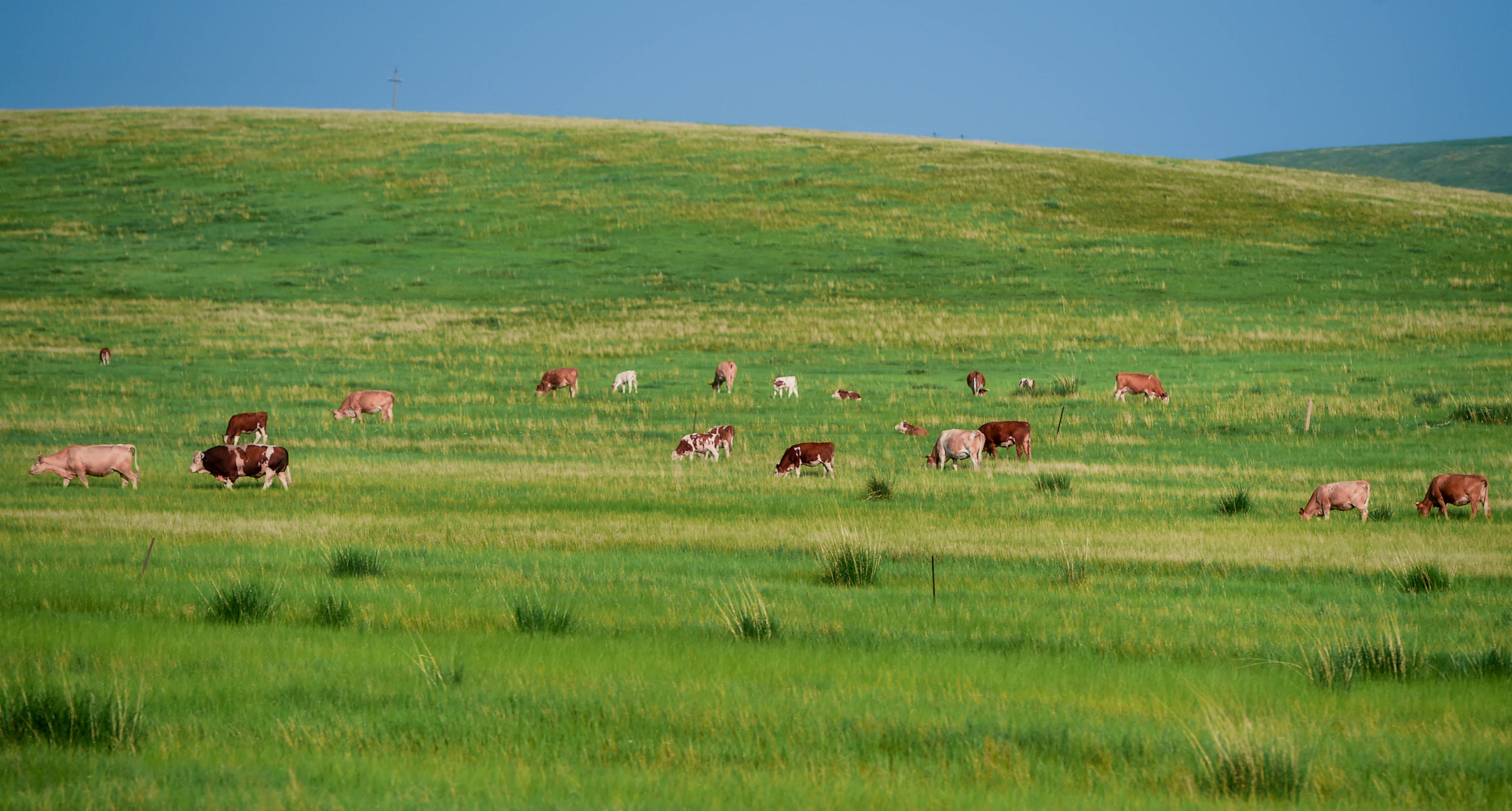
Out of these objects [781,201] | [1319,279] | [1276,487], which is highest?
[781,201]

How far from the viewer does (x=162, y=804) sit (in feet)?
19.8

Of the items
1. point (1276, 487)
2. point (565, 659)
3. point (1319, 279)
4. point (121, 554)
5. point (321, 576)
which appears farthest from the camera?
point (1319, 279)

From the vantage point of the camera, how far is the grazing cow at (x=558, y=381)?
3947cm

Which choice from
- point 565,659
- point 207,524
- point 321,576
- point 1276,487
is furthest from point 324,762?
point 1276,487

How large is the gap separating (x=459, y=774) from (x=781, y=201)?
244ft

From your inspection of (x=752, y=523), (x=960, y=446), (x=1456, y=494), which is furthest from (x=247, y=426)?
(x=1456, y=494)

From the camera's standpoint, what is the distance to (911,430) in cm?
3097

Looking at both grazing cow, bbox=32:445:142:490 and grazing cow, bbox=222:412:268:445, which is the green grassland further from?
grazing cow, bbox=222:412:268:445

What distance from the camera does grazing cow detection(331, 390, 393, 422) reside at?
3431cm

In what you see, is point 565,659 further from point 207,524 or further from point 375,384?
point 375,384

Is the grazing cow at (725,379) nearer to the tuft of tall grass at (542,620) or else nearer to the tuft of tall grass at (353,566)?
the tuft of tall grass at (353,566)

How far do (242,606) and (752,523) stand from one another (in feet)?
29.1

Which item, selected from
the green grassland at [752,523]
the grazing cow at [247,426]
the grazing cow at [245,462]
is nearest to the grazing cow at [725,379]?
the green grassland at [752,523]

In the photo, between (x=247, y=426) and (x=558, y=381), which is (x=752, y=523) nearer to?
(x=247, y=426)
